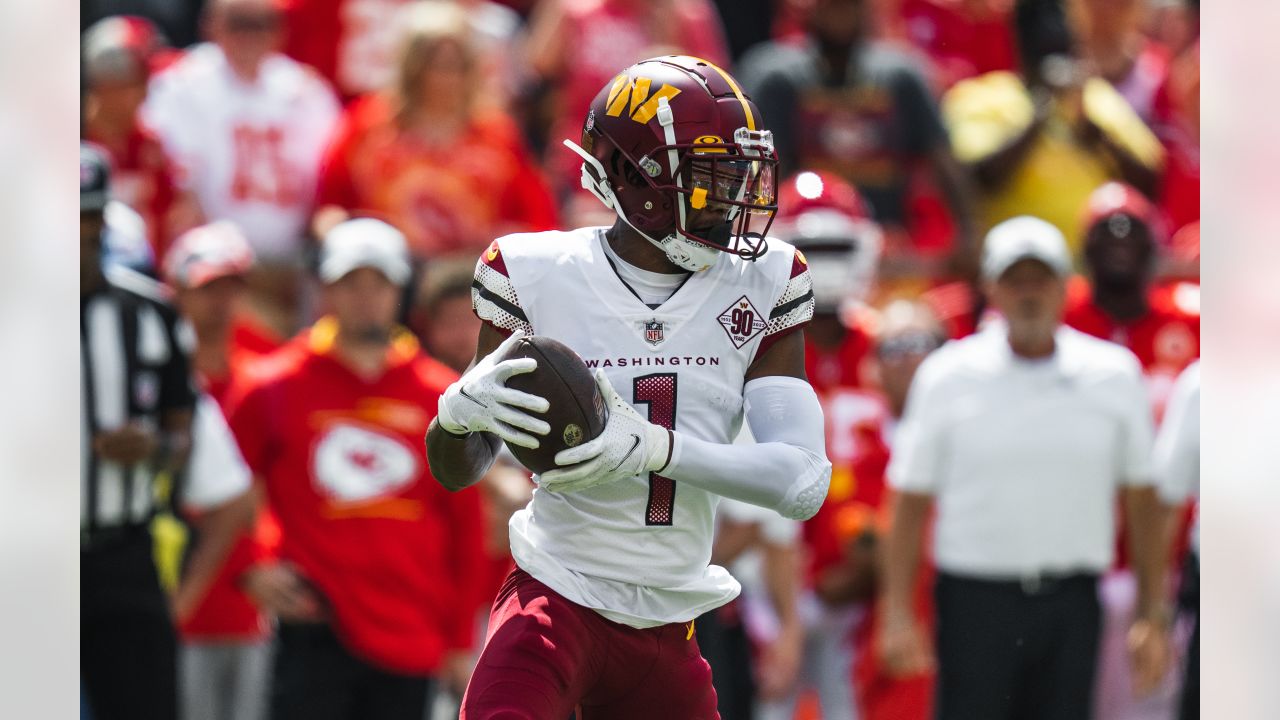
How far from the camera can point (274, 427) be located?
643cm

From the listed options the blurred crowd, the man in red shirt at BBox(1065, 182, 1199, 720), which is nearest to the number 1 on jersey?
the blurred crowd

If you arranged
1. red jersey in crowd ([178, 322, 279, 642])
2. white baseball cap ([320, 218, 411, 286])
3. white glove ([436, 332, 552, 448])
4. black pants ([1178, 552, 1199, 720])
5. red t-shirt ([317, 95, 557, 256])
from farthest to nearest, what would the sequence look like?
red t-shirt ([317, 95, 557, 256]) < red jersey in crowd ([178, 322, 279, 642]) < black pants ([1178, 552, 1199, 720]) < white baseball cap ([320, 218, 411, 286]) < white glove ([436, 332, 552, 448])

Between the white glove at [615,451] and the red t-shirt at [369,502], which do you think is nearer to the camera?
the white glove at [615,451]

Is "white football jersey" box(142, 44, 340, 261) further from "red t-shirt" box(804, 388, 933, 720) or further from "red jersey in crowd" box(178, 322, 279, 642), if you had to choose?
"red t-shirt" box(804, 388, 933, 720)

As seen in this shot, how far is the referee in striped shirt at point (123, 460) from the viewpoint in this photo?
6.05 meters

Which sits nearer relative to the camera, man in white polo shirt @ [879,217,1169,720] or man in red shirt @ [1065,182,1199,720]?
man in white polo shirt @ [879,217,1169,720]

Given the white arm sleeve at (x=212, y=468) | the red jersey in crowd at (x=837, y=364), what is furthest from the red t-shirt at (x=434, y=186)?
the white arm sleeve at (x=212, y=468)

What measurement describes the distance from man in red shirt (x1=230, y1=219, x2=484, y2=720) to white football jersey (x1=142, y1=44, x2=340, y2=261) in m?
1.27

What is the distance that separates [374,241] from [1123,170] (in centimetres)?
338

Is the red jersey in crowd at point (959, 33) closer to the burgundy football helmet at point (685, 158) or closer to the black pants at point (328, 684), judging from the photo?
the black pants at point (328, 684)

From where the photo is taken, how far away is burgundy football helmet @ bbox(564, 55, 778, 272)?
3914 mm

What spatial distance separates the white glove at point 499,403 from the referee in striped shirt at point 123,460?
8.64ft
